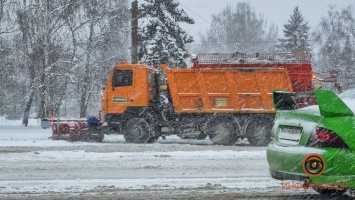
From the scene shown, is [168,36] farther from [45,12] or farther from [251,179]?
[251,179]

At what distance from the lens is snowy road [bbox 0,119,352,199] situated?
7.45m

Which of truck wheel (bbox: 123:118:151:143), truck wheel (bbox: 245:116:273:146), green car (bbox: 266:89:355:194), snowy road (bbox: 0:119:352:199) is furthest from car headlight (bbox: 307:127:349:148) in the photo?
truck wheel (bbox: 123:118:151:143)

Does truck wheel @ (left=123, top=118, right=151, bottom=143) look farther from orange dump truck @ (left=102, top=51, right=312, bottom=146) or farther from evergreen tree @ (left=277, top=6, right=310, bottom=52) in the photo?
evergreen tree @ (left=277, top=6, right=310, bottom=52)

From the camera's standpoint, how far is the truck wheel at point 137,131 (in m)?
18.8

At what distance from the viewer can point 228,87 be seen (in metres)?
18.7

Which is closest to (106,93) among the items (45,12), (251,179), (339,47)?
(251,179)

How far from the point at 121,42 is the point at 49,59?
13.9 ft

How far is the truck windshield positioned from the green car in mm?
12848

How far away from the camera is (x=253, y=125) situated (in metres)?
18.6

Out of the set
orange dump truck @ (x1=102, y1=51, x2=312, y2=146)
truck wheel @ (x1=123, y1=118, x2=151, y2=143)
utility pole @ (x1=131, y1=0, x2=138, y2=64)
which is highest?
utility pole @ (x1=131, y1=0, x2=138, y2=64)

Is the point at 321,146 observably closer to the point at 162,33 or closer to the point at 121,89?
the point at 121,89

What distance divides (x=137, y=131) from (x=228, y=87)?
328 cm

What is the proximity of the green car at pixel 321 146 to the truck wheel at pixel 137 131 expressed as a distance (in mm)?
12530

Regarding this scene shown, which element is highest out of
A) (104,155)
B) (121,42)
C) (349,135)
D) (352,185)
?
(121,42)
